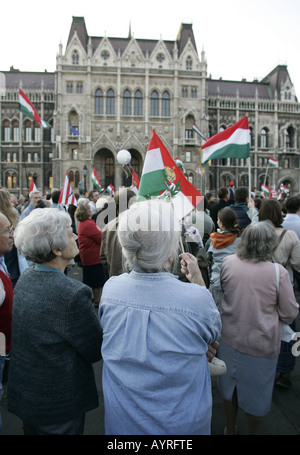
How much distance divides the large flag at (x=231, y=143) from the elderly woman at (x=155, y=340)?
17.2 ft

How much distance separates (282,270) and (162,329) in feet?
4.96

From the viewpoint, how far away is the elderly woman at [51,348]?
1846 mm

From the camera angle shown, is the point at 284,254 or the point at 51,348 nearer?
the point at 51,348

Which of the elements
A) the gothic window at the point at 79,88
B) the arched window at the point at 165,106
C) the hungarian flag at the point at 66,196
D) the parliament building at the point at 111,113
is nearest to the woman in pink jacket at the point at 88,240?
the hungarian flag at the point at 66,196

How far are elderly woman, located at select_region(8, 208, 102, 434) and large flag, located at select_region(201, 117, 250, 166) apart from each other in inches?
206

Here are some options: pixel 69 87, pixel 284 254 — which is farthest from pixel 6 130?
pixel 284 254

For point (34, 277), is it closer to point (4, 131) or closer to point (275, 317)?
point (275, 317)

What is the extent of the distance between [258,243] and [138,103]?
119ft

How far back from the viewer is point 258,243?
2691 millimetres

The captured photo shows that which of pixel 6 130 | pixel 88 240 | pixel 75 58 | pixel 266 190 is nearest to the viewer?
pixel 88 240

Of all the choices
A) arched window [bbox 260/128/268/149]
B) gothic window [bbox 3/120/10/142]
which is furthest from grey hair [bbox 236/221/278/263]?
arched window [bbox 260/128/268/149]

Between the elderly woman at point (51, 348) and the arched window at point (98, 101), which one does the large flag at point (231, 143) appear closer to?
the elderly woman at point (51, 348)

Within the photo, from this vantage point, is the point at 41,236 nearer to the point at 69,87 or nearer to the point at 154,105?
the point at 154,105

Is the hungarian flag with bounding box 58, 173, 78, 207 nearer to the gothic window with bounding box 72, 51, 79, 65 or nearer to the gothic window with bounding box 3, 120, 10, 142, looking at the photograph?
the gothic window with bounding box 72, 51, 79, 65
